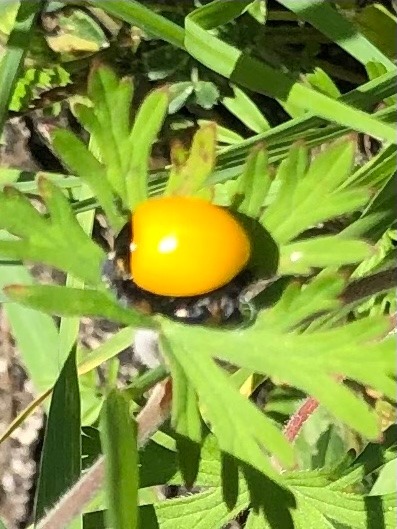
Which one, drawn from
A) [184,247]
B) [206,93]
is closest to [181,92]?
[206,93]

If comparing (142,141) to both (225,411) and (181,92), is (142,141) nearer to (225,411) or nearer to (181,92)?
(225,411)

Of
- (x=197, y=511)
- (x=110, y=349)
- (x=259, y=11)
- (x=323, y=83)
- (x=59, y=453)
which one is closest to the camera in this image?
(x=59, y=453)

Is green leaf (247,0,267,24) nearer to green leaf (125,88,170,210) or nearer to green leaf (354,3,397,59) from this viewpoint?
green leaf (354,3,397,59)

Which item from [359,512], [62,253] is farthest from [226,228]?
[359,512]

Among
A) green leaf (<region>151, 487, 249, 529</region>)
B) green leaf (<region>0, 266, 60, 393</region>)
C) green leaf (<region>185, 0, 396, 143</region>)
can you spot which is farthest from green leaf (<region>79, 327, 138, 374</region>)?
green leaf (<region>185, 0, 396, 143</region>)

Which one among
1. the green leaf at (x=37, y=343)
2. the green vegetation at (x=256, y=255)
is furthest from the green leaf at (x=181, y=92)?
the green leaf at (x=37, y=343)

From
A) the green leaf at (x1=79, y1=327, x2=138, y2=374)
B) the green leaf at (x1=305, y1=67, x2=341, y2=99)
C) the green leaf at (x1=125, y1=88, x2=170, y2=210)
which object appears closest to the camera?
the green leaf at (x1=125, y1=88, x2=170, y2=210)
